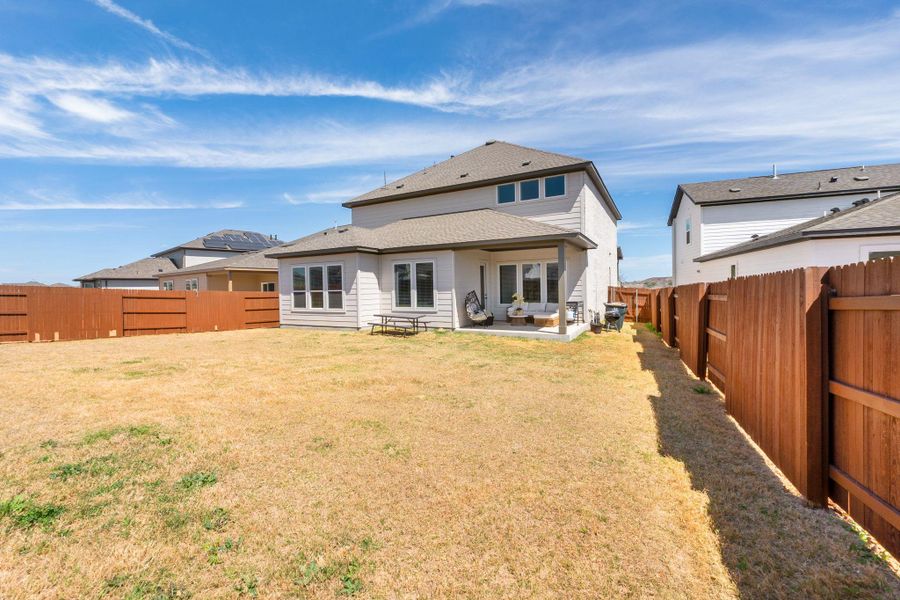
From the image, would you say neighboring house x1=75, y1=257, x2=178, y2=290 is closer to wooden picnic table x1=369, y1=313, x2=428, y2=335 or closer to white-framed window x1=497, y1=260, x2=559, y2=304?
wooden picnic table x1=369, y1=313, x2=428, y2=335

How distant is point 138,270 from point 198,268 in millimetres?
16399

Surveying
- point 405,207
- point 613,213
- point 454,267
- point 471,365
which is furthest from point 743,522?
point 613,213

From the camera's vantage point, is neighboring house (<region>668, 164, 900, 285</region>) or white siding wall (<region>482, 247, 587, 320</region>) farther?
neighboring house (<region>668, 164, 900, 285</region>)

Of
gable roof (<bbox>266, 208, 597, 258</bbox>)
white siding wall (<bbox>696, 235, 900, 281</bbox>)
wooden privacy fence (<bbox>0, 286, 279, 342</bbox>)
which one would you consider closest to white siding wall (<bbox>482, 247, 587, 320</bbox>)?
gable roof (<bbox>266, 208, 597, 258</bbox>)

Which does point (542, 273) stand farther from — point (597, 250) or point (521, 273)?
point (597, 250)

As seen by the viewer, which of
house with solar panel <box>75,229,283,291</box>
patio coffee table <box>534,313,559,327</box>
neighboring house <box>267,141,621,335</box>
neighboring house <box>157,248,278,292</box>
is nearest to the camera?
patio coffee table <box>534,313,559,327</box>

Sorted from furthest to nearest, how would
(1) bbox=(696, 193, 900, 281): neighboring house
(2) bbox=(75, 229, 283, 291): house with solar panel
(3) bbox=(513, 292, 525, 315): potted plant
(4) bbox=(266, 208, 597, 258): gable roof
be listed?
1. (2) bbox=(75, 229, 283, 291): house with solar panel
2. (3) bbox=(513, 292, 525, 315): potted plant
3. (4) bbox=(266, 208, 597, 258): gable roof
4. (1) bbox=(696, 193, 900, 281): neighboring house

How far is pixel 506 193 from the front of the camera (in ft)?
49.3

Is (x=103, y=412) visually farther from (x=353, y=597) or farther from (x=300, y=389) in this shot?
(x=353, y=597)

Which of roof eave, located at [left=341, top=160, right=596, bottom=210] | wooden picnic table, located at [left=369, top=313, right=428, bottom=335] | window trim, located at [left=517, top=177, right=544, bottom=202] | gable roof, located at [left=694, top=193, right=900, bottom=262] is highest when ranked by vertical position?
roof eave, located at [left=341, top=160, right=596, bottom=210]

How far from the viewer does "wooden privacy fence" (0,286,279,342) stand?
11954mm

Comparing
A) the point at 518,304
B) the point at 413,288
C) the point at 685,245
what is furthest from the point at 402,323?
the point at 685,245

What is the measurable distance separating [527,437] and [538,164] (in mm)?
12597

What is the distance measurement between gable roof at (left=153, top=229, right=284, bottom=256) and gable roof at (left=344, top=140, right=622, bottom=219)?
19553mm
